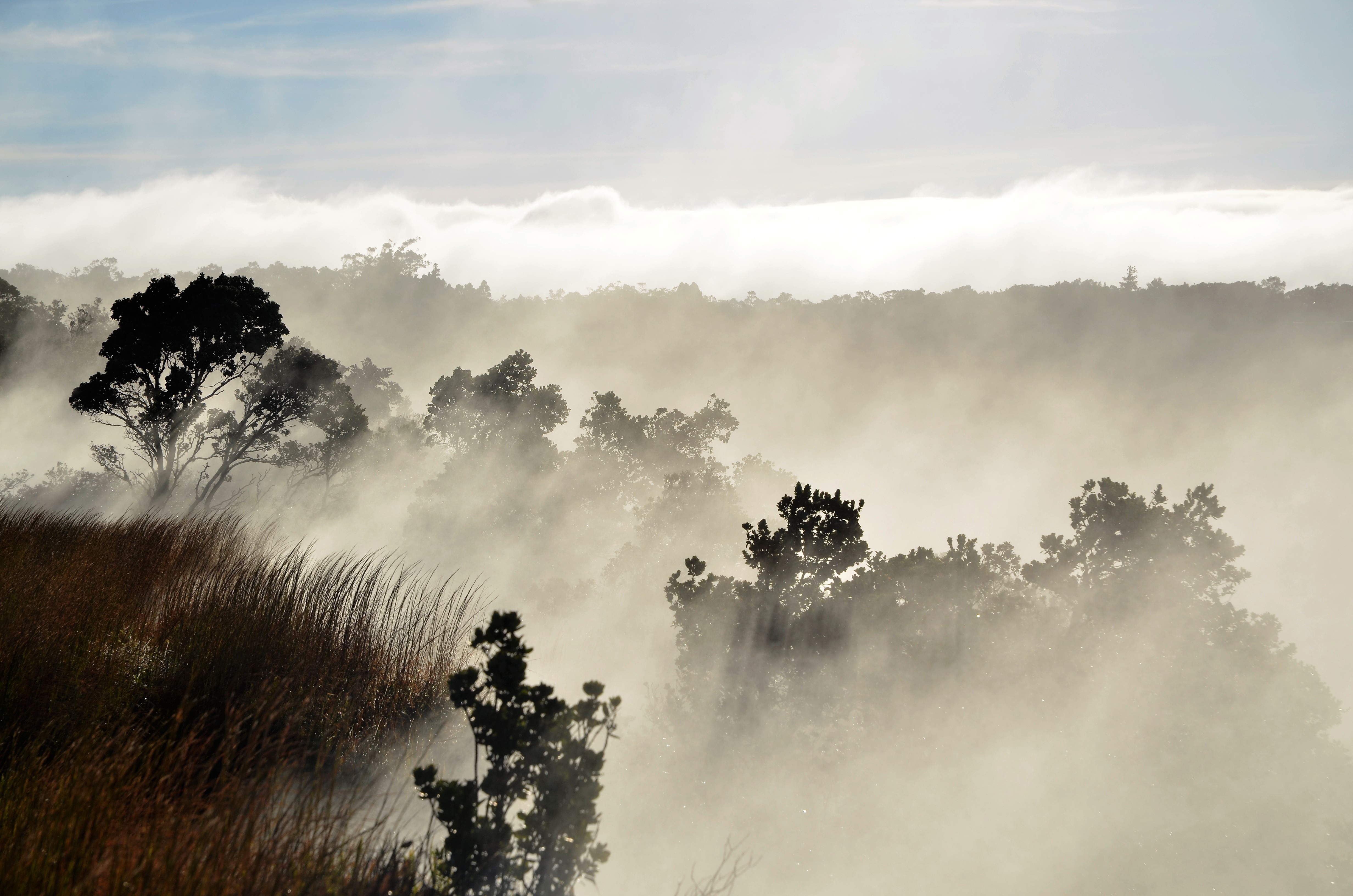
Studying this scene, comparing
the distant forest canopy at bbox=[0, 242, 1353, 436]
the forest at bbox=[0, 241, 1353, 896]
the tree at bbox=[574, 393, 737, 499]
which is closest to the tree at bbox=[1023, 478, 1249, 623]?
the forest at bbox=[0, 241, 1353, 896]

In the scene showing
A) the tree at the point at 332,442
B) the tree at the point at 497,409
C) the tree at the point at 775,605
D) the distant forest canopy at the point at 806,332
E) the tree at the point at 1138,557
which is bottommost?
the tree at the point at 775,605

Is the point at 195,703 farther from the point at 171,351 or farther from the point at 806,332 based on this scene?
the point at 806,332

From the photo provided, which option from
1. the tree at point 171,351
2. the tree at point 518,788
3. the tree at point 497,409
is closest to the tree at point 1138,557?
the tree at point 518,788

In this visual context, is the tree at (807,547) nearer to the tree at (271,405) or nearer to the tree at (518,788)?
the tree at (518,788)

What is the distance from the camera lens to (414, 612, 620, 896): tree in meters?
3.39

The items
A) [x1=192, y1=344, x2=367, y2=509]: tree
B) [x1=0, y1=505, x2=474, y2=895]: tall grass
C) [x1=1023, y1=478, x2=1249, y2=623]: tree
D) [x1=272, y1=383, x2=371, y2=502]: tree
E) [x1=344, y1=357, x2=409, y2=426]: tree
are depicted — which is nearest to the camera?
[x1=0, y1=505, x2=474, y2=895]: tall grass

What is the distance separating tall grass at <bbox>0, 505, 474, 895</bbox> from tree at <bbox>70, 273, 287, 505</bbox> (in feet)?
27.7

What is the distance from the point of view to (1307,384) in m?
153

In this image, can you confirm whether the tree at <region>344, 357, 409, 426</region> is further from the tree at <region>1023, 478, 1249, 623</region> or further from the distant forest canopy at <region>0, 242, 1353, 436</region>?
the distant forest canopy at <region>0, 242, 1353, 436</region>

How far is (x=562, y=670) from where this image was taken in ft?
60.6

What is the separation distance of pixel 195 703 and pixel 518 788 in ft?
6.50

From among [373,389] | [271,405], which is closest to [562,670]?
[271,405]

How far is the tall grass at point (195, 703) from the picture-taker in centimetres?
278

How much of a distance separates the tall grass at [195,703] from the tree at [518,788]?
0.37 meters
